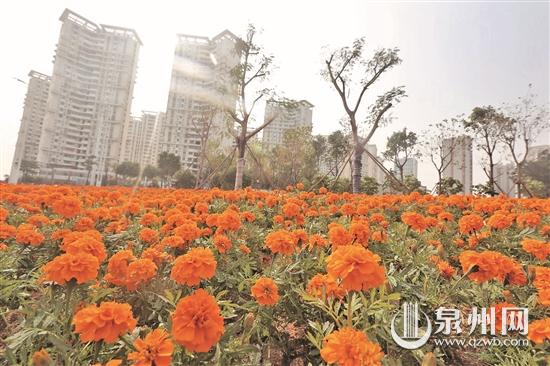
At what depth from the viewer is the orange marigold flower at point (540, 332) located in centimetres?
141

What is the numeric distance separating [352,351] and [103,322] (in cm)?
88

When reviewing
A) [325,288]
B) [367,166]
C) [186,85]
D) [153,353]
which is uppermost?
[186,85]

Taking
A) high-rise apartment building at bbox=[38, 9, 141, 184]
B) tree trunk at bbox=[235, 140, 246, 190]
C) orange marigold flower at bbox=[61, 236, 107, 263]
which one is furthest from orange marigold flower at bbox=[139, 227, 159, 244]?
high-rise apartment building at bbox=[38, 9, 141, 184]

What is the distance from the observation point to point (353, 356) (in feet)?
3.34

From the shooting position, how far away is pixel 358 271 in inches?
49.3

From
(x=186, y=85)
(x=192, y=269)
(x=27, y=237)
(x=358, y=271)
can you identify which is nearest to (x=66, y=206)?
(x=27, y=237)

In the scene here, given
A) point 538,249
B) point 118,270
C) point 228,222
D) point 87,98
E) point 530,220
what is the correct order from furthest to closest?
point 87,98 < point 530,220 < point 228,222 < point 538,249 < point 118,270

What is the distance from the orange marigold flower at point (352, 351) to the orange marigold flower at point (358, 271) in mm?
224

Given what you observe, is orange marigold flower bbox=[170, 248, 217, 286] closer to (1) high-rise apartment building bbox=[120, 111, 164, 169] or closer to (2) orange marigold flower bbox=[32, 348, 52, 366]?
(2) orange marigold flower bbox=[32, 348, 52, 366]

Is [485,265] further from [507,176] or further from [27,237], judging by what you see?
[507,176]

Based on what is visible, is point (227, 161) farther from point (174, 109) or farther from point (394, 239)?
point (174, 109)

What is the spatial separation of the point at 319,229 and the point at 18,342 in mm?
2943

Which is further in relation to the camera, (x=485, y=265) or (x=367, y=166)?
(x=367, y=166)

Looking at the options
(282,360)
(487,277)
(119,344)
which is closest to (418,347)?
(487,277)
